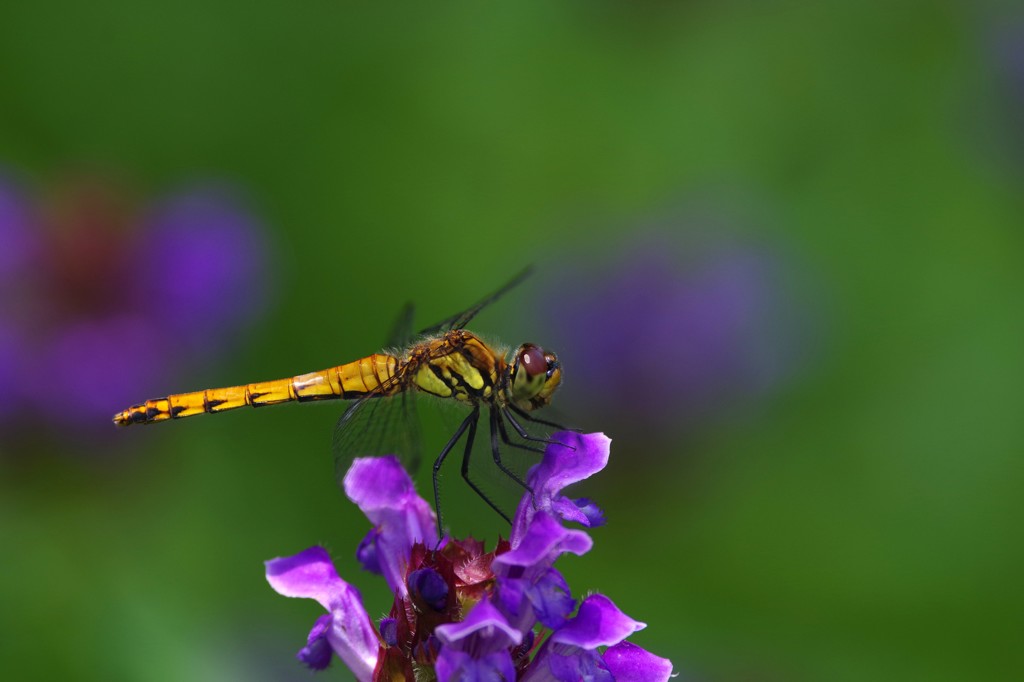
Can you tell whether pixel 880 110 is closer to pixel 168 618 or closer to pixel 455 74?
pixel 455 74

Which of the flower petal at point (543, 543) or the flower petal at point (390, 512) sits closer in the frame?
the flower petal at point (543, 543)

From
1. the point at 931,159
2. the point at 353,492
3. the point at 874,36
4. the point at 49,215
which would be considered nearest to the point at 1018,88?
the point at 931,159

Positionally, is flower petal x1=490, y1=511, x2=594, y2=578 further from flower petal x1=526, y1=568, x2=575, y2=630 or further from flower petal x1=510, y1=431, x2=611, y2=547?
flower petal x1=510, y1=431, x2=611, y2=547

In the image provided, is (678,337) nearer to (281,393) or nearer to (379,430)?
(281,393)

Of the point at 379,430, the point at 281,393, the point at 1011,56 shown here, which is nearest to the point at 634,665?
the point at 379,430

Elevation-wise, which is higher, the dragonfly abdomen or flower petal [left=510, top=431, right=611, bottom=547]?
the dragonfly abdomen

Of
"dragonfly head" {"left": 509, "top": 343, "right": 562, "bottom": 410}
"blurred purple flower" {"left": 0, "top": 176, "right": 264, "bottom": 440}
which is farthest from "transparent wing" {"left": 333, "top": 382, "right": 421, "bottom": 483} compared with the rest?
"blurred purple flower" {"left": 0, "top": 176, "right": 264, "bottom": 440}

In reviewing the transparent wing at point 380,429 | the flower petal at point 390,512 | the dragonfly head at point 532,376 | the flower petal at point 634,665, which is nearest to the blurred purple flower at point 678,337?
the transparent wing at point 380,429

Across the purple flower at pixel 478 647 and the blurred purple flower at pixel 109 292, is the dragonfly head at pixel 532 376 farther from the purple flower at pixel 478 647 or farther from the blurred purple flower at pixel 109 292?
the blurred purple flower at pixel 109 292
